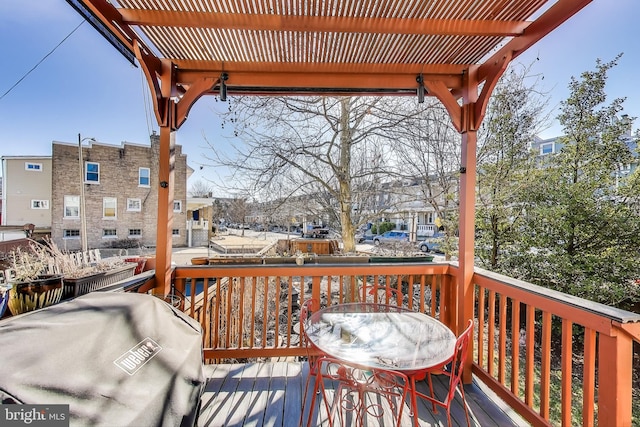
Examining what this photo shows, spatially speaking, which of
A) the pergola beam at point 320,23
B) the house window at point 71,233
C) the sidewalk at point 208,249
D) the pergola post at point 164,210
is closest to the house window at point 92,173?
the house window at point 71,233

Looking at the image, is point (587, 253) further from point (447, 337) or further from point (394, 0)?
point (394, 0)

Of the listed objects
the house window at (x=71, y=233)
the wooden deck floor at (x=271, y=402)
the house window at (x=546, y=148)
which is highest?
the house window at (x=546, y=148)

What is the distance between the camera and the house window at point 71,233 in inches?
584

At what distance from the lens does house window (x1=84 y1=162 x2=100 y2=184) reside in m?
14.9

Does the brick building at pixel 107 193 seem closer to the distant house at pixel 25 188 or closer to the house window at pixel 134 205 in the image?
the house window at pixel 134 205

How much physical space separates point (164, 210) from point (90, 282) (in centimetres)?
79

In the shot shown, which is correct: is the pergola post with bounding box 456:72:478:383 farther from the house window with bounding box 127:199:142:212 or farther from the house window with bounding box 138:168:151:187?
the house window with bounding box 127:199:142:212

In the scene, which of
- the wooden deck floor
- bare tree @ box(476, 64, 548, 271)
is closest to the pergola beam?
the wooden deck floor

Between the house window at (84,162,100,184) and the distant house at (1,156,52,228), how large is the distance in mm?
2328

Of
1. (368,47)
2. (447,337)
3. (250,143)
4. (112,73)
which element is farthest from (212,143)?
(447,337)

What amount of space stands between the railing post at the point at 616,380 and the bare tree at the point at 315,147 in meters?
5.17

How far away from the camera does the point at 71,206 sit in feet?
48.6

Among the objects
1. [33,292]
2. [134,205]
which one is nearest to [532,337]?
[33,292]

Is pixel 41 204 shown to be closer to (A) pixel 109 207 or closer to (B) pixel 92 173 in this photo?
(B) pixel 92 173
